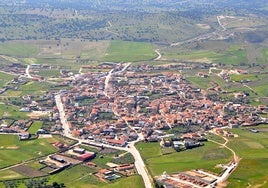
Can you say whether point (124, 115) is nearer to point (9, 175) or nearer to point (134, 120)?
point (134, 120)

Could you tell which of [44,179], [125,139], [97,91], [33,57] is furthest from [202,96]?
[33,57]

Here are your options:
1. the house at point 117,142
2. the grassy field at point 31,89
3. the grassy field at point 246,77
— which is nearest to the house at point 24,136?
the house at point 117,142

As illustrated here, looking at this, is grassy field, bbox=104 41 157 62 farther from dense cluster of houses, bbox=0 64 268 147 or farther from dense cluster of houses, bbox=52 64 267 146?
dense cluster of houses, bbox=52 64 267 146

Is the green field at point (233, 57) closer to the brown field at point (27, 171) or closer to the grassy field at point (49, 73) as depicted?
the grassy field at point (49, 73)

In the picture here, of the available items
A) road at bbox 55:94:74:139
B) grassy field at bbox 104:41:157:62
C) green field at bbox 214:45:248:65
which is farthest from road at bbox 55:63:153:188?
green field at bbox 214:45:248:65

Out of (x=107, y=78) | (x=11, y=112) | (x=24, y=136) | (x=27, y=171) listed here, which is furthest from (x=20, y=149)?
(x=107, y=78)
